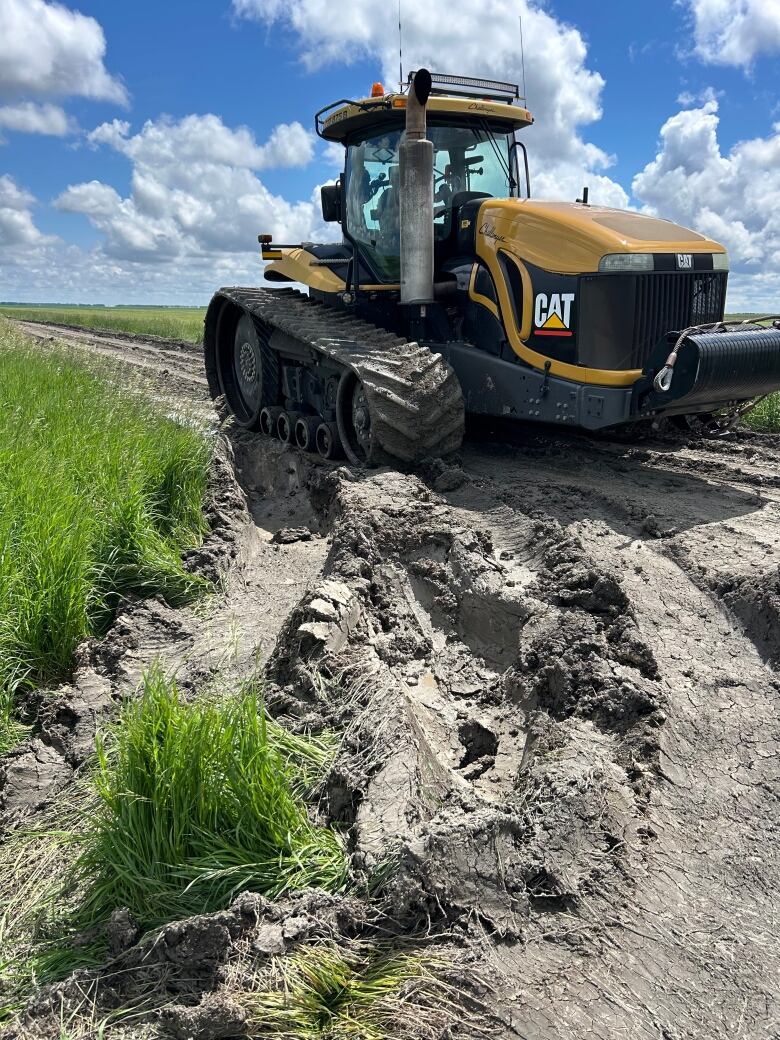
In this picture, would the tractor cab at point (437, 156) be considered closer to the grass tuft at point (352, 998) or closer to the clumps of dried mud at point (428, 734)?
the clumps of dried mud at point (428, 734)

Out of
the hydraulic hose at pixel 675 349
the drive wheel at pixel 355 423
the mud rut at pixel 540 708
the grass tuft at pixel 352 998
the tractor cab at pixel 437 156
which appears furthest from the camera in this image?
the tractor cab at pixel 437 156

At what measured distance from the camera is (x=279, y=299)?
9.41 m

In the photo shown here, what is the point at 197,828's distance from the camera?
9.16 feet

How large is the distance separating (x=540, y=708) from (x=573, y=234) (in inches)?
155

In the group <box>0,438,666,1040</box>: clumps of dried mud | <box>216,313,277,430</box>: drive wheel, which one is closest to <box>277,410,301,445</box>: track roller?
<box>216,313,277,430</box>: drive wheel

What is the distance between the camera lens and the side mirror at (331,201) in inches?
342

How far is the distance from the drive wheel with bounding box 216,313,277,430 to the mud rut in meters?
2.70

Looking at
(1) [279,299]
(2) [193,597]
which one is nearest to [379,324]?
(1) [279,299]

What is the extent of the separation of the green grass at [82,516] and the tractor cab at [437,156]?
263 centimetres

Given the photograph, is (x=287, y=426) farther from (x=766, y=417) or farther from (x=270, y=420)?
(x=766, y=417)

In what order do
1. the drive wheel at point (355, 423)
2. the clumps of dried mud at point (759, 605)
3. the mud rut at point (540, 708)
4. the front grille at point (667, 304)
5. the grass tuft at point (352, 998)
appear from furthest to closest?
the drive wheel at point (355, 423) < the front grille at point (667, 304) < the clumps of dried mud at point (759, 605) < the mud rut at point (540, 708) < the grass tuft at point (352, 998)

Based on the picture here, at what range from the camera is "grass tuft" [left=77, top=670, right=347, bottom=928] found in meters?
2.70

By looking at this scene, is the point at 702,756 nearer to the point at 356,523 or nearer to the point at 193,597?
the point at 356,523

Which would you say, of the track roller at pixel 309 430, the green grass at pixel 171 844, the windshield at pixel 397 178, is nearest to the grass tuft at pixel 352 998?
the green grass at pixel 171 844
